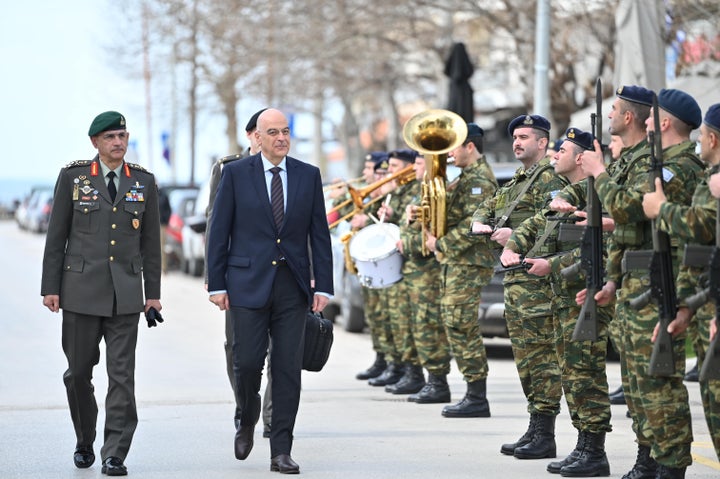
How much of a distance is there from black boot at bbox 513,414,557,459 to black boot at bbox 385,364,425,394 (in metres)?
3.48

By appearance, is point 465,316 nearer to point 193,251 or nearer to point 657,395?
point 657,395

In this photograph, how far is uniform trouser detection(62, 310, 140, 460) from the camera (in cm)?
874

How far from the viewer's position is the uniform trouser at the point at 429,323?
12141mm

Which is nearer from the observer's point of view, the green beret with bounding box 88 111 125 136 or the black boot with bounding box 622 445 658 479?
the black boot with bounding box 622 445 658 479

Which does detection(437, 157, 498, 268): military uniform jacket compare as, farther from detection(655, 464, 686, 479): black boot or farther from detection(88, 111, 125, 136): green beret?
detection(655, 464, 686, 479): black boot

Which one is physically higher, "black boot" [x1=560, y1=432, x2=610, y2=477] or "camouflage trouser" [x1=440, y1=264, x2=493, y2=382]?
"camouflage trouser" [x1=440, y1=264, x2=493, y2=382]

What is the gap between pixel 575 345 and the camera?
8766 mm

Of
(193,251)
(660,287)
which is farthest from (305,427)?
(193,251)

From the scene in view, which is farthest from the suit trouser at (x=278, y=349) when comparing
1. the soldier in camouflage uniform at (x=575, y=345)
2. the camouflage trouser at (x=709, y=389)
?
the camouflage trouser at (x=709, y=389)

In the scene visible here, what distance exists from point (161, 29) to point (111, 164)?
41891 mm

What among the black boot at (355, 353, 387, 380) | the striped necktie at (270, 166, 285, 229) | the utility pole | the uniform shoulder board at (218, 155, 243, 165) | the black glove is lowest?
the black boot at (355, 353, 387, 380)

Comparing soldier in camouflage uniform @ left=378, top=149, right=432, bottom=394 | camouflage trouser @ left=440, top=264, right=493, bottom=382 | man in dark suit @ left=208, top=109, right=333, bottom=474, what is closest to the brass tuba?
camouflage trouser @ left=440, top=264, right=493, bottom=382

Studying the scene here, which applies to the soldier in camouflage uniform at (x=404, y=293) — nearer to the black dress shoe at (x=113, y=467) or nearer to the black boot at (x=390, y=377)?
the black boot at (x=390, y=377)

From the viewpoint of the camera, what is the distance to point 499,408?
38.4 ft
